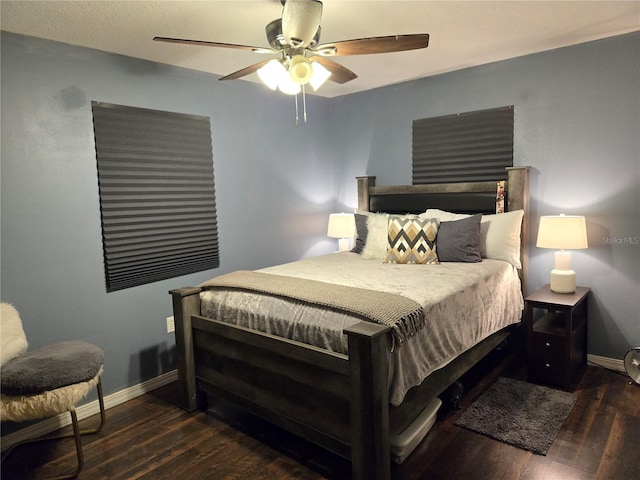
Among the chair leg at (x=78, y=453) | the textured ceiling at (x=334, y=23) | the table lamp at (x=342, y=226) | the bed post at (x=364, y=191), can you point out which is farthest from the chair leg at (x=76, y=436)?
the bed post at (x=364, y=191)

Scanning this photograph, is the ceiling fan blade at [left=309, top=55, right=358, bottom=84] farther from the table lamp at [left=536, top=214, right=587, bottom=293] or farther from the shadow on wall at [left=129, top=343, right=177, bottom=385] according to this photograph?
the shadow on wall at [left=129, top=343, right=177, bottom=385]

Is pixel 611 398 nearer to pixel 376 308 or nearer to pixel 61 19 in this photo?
pixel 376 308

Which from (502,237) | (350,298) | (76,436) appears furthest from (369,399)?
(502,237)

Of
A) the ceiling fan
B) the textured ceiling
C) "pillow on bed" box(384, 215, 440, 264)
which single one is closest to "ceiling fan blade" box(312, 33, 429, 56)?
the ceiling fan

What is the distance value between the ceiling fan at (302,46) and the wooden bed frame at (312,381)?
124cm

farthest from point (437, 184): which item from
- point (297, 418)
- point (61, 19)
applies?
point (61, 19)

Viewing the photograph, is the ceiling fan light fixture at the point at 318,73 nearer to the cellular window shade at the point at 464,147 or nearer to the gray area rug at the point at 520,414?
the cellular window shade at the point at 464,147

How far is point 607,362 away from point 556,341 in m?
0.66

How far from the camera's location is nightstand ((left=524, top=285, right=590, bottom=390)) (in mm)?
2846

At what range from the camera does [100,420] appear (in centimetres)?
277

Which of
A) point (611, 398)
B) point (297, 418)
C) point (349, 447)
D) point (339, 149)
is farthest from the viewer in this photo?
point (339, 149)

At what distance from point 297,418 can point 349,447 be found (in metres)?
0.33

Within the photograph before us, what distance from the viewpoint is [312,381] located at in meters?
2.11

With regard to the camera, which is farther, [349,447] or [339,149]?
[339,149]
